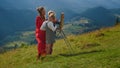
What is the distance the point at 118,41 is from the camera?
25.4 m

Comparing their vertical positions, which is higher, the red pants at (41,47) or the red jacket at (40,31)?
the red jacket at (40,31)

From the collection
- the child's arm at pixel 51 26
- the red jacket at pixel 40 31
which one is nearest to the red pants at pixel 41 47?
the red jacket at pixel 40 31

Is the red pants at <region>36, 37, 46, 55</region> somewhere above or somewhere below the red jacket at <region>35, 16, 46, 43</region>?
below

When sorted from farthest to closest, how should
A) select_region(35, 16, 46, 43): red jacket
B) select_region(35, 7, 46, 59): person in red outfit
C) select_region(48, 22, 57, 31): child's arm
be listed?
1. select_region(35, 16, 46, 43): red jacket
2. select_region(35, 7, 46, 59): person in red outfit
3. select_region(48, 22, 57, 31): child's arm

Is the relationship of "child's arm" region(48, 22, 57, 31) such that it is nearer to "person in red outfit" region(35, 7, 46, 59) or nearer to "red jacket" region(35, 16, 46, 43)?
"person in red outfit" region(35, 7, 46, 59)

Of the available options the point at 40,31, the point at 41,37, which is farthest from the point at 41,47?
the point at 40,31

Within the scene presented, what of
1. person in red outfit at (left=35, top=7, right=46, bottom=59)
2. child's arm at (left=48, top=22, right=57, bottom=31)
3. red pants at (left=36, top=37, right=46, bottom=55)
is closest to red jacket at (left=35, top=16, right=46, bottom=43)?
person in red outfit at (left=35, top=7, right=46, bottom=59)

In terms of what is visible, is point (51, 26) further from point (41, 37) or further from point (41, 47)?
point (41, 47)

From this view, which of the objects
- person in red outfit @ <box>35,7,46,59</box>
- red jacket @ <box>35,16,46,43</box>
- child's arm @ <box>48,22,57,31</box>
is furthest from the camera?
red jacket @ <box>35,16,46,43</box>

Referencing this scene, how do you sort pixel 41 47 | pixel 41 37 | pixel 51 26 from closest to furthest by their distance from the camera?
pixel 51 26 < pixel 41 47 < pixel 41 37

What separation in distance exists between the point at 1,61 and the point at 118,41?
8472mm

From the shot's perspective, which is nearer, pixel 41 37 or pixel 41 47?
pixel 41 47

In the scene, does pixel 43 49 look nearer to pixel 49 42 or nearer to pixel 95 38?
pixel 49 42

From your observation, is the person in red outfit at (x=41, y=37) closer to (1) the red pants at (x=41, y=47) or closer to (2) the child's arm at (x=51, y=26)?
(1) the red pants at (x=41, y=47)
